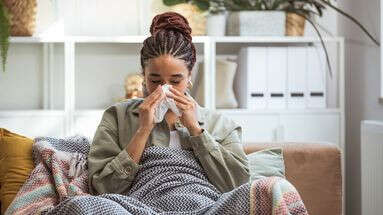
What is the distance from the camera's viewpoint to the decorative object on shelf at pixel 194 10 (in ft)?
10.8

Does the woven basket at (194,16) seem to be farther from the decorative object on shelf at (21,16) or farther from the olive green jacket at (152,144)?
the olive green jacket at (152,144)

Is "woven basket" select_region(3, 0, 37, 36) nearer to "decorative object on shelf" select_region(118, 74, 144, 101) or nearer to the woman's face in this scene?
"decorative object on shelf" select_region(118, 74, 144, 101)

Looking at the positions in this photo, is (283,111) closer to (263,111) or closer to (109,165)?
(263,111)

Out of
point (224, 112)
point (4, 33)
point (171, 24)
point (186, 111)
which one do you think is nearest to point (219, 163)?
point (186, 111)

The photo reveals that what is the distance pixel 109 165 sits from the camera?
177 centimetres

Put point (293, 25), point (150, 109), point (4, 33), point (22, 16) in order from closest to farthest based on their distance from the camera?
point (150, 109), point (4, 33), point (22, 16), point (293, 25)

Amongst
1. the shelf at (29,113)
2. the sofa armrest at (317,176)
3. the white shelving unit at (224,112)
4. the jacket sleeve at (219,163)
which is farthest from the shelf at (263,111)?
the jacket sleeve at (219,163)

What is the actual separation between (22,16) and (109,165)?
1.66m

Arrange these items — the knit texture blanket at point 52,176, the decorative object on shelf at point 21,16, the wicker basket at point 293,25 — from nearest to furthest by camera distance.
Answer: the knit texture blanket at point 52,176 → the decorative object on shelf at point 21,16 → the wicker basket at point 293,25

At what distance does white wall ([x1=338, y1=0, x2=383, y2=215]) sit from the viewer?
10.4 ft

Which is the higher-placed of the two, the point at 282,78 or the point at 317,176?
the point at 282,78

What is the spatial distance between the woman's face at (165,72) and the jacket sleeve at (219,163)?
6.5 inches

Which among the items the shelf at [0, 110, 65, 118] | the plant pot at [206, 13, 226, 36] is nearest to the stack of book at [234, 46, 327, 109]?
the plant pot at [206, 13, 226, 36]

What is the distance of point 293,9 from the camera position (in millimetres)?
3295
